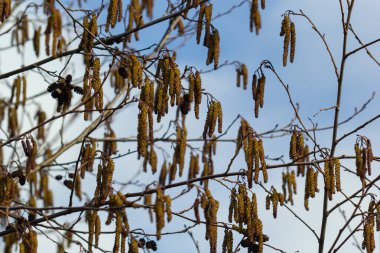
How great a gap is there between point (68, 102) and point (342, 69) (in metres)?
1.92

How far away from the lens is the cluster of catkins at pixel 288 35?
4977 mm

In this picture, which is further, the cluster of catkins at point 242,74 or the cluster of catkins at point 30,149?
the cluster of catkins at point 242,74

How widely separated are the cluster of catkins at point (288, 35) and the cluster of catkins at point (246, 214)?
0.91 m

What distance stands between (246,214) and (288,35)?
1235 mm

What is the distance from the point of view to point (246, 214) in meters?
4.48

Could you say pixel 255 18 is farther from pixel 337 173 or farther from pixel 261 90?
pixel 337 173

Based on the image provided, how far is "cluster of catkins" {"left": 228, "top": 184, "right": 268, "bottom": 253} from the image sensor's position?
14.7ft

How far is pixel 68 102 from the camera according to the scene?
18.4ft

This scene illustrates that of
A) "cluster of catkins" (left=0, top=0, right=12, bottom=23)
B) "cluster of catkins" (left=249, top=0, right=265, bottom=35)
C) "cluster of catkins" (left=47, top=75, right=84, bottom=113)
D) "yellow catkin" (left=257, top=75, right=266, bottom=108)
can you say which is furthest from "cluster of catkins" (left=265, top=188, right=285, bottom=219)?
"cluster of catkins" (left=0, top=0, right=12, bottom=23)

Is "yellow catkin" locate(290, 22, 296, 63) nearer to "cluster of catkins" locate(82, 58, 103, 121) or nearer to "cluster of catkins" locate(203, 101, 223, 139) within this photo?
"cluster of catkins" locate(203, 101, 223, 139)

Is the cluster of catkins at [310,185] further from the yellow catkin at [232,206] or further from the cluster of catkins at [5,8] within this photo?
the cluster of catkins at [5,8]

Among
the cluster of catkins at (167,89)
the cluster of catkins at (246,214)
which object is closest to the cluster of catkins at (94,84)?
the cluster of catkins at (167,89)

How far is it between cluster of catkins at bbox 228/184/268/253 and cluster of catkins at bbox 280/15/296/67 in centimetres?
91

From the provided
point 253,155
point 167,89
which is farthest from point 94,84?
point 253,155
